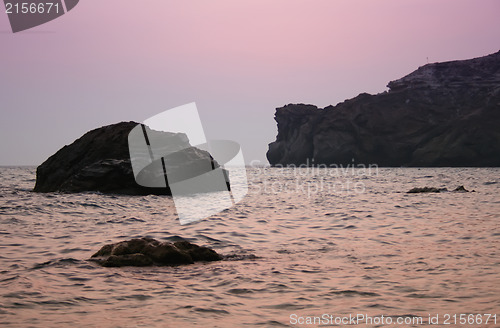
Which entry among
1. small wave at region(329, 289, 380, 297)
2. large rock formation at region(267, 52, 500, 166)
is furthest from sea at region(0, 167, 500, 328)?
large rock formation at region(267, 52, 500, 166)

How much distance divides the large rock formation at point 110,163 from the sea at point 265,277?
1127 cm

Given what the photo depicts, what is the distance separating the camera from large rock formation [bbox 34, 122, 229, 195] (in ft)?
84.2

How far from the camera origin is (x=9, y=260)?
816cm

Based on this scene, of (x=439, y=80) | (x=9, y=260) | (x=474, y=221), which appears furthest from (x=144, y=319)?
(x=439, y=80)

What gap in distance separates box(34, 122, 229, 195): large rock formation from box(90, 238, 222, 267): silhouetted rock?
17.3m

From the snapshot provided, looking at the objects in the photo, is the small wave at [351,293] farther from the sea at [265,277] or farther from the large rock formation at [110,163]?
the large rock formation at [110,163]

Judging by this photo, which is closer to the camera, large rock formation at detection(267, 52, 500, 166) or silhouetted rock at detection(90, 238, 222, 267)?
silhouetted rock at detection(90, 238, 222, 267)

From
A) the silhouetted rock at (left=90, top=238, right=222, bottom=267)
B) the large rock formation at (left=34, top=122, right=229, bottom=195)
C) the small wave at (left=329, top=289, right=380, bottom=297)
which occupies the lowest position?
the small wave at (left=329, top=289, right=380, bottom=297)


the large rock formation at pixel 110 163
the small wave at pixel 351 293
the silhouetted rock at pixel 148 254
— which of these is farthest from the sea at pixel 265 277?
the large rock formation at pixel 110 163

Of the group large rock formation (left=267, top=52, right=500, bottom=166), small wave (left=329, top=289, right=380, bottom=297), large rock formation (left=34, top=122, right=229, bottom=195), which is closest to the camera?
small wave (left=329, top=289, right=380, bottom=297)

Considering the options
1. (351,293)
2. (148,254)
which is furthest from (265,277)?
(148,254)

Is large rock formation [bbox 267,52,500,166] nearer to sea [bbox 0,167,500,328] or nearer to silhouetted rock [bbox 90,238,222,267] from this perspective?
sea [bbox 0,167,500,328]

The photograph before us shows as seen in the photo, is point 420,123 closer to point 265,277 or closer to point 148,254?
point 148,254

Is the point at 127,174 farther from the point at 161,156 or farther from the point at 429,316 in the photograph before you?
the point at 429,316
